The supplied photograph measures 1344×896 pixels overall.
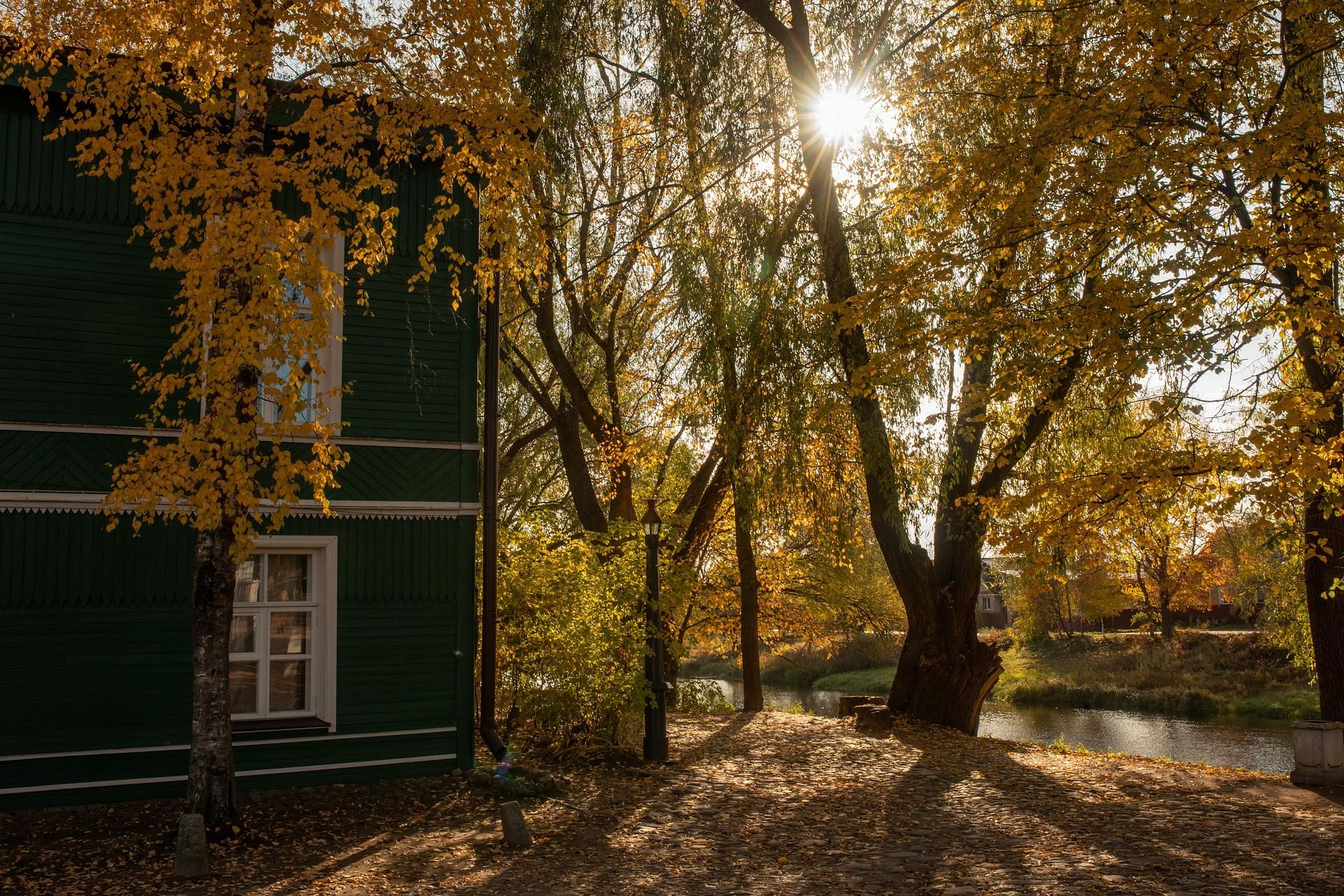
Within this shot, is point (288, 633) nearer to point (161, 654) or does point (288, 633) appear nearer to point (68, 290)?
point (161, 654)

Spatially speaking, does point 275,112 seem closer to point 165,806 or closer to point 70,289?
point 70,289

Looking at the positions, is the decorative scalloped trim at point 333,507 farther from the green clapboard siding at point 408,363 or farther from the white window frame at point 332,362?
the white window frame at point 332,362

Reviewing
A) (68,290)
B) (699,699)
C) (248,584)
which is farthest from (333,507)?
(699,699)

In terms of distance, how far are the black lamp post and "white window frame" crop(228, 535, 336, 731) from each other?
3.45m

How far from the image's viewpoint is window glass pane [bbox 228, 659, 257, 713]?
9.94 metres

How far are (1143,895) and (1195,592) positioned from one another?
122 feet

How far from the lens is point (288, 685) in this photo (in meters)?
10.2

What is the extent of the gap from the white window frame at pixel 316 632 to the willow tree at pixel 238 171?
1.69 metres

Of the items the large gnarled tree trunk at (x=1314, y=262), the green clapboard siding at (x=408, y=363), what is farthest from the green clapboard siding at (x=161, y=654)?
the large gnarled tree trunk at (x=1314, y=262)

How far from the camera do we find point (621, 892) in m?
7.02

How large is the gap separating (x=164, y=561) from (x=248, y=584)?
2.50 ft

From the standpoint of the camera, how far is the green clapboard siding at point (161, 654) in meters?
9.19

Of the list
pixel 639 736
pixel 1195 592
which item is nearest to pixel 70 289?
pixel 639 736

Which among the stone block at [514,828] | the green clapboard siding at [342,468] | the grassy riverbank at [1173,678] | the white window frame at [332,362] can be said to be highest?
the white window frame at [332,362]
